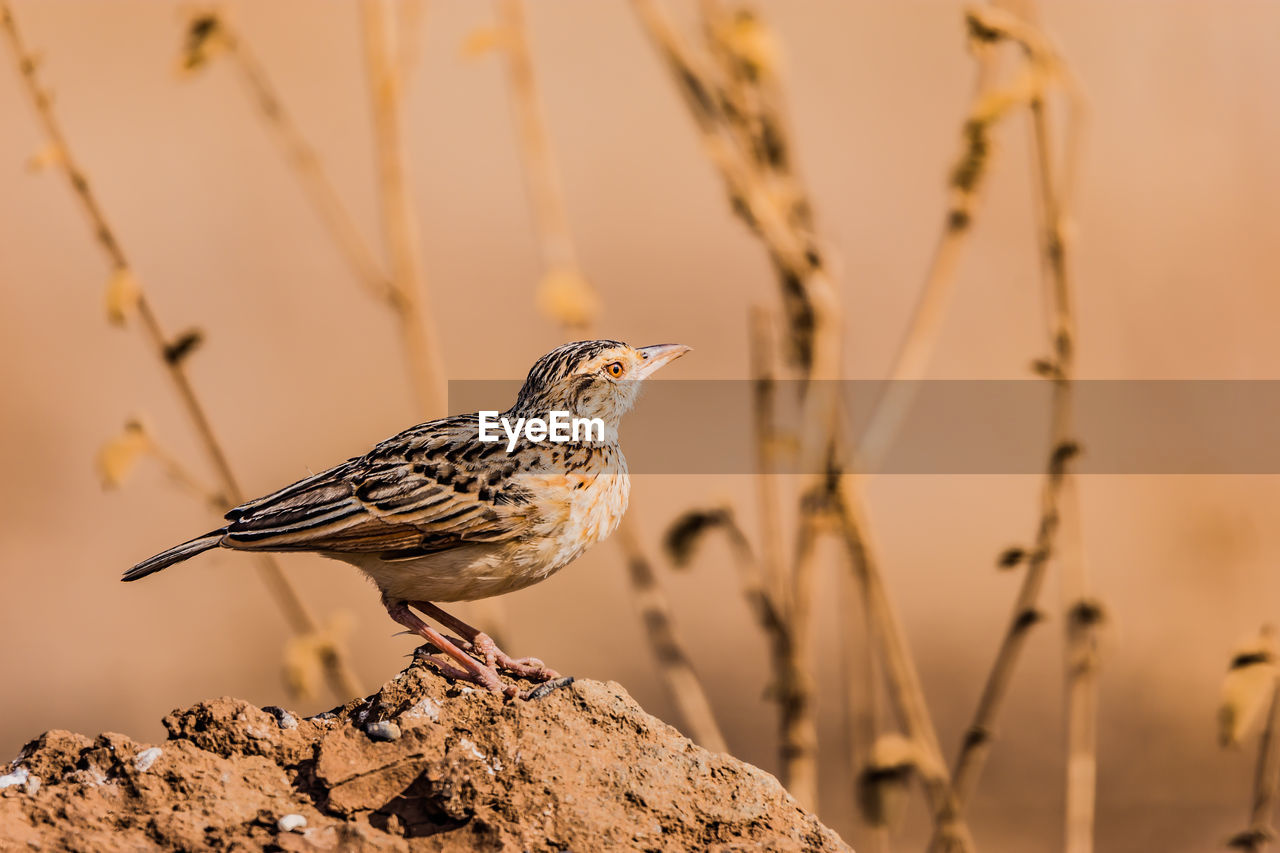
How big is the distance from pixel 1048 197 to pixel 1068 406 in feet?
2.51

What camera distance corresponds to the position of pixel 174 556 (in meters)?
3.86

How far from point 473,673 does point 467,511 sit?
19.5 inches

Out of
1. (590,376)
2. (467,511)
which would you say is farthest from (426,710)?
(590,376)

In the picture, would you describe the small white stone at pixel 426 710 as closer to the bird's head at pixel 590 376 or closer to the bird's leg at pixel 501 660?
the bird's leg at pixel 501 660

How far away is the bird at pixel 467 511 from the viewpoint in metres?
3.96

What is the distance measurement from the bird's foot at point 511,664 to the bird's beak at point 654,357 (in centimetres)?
99

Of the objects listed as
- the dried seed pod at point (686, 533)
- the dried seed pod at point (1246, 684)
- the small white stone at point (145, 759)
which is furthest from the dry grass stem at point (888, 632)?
the small white stone at point (145, 759)

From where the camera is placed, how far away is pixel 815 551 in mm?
5125

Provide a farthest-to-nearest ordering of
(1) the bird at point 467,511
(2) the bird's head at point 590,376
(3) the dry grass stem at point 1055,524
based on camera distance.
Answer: (3) the dry grass stem at point 1055,524
(2) the bird's head at point 590,376
(1) the bird at point 467,511

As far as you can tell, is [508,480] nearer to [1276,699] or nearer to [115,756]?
[115,756]

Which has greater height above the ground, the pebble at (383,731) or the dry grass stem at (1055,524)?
the dry grass stem at (1055,524)

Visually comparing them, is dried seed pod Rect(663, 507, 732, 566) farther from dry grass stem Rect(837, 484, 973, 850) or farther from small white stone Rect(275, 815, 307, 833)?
small white stone Rect(275, 815, 307, 833)

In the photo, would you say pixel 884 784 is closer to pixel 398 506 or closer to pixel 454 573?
pixel 454 573

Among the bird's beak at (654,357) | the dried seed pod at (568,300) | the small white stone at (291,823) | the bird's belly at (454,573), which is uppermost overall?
the dried seed pod at (568,300)
